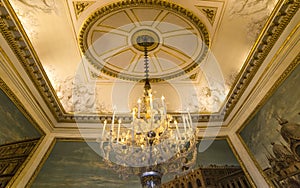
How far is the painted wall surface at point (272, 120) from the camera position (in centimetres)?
403

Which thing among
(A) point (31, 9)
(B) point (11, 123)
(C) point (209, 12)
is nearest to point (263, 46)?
(C) point (209, 12)

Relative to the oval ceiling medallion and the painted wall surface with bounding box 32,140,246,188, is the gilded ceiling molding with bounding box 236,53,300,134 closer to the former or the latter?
the painted wall surface with bounding box 32,140,246,188

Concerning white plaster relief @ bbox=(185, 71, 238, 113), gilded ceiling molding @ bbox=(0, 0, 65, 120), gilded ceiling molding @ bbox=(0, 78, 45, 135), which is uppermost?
white plaster relief @ bbox=(185, 71, 238, 113)

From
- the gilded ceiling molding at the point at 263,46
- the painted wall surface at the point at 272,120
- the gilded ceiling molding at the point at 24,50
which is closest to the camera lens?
the gilded ceiling molding at the point at 24,50

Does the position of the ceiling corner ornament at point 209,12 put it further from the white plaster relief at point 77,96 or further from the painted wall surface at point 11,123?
the painted wall surface at point 11,123

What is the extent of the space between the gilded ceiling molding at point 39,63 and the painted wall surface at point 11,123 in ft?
2.55

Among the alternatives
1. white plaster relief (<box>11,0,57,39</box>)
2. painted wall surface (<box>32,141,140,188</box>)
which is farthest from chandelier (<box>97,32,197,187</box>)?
white plaster relief (<box>11,0,57,39</box>)

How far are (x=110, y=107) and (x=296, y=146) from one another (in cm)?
506

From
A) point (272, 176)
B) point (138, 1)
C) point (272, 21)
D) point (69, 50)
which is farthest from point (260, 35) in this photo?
point (69, 50)

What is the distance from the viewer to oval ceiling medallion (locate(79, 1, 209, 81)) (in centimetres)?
473

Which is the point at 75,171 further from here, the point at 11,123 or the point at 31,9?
the point at 31,9

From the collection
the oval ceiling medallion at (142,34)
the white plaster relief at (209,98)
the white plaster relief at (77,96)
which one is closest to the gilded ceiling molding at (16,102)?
the white plaster relief at (77,96)

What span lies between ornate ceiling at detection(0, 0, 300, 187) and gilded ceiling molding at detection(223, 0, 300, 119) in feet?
0.06

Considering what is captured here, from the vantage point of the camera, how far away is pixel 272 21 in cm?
400
